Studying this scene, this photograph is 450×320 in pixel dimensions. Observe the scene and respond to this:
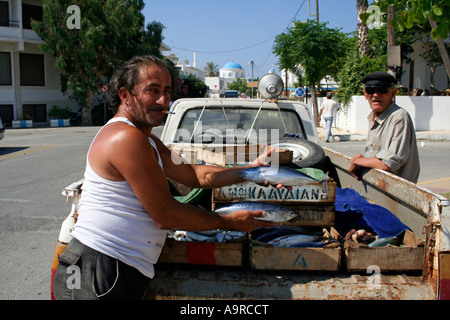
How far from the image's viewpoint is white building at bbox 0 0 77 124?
27.8 m

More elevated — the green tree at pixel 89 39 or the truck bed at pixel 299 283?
the green tree at pixel 89 39

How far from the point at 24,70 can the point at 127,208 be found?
103 feet

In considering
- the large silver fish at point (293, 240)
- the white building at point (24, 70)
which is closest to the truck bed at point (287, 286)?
the large silver fish at point (293, 240)

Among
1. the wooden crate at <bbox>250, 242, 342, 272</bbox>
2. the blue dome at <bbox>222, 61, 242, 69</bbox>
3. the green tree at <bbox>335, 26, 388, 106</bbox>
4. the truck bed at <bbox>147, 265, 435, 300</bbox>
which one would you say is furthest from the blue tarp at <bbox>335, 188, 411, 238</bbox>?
the blue dome at <bbox>222, 61, 242, 69</bbox>

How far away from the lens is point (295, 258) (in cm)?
234

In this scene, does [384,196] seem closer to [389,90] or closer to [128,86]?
[389,90]

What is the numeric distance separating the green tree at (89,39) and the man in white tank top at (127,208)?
26.0 meters

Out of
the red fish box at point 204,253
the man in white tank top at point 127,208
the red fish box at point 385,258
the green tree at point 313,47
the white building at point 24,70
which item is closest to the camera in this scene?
the man in white tank top at point 127,208

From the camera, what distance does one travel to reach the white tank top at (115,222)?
6.25 feet

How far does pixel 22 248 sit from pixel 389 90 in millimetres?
4483

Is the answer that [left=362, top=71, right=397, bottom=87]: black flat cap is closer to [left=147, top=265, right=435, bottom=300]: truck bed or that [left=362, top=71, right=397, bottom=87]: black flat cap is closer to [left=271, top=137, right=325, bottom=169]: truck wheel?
[left=271, top=137, right=325, bottom=169]: truck wheel

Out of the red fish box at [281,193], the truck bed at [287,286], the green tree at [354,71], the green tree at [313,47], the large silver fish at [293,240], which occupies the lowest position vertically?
the truck bed at [287,286]

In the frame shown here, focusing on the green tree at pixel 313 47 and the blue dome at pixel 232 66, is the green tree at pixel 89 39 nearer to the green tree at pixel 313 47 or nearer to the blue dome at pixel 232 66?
the green tree at pixel 313 47

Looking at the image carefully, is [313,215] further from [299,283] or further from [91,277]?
[91,277]
